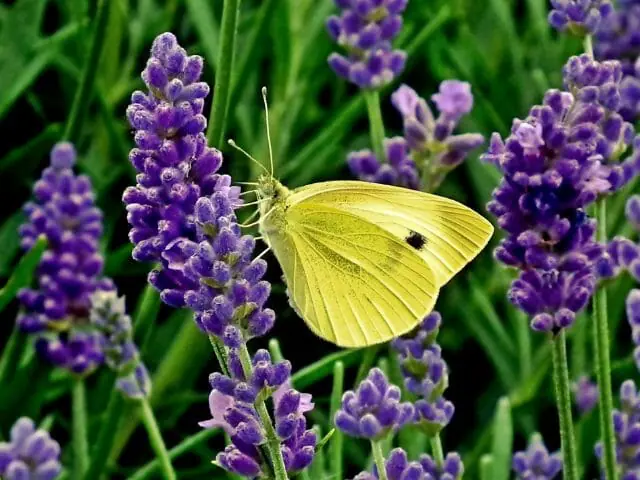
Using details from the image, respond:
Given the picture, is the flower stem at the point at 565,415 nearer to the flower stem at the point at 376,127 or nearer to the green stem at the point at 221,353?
the green stem at the point at 221,353

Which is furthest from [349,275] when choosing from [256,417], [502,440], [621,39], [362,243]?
[621,39]

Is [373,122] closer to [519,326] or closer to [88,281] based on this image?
[88,281]

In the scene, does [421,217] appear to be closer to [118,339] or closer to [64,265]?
[118,339]

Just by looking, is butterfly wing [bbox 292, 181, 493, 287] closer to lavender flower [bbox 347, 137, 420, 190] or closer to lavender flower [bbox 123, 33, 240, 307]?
lavender flower [bbox 347, 137, 420, 190]

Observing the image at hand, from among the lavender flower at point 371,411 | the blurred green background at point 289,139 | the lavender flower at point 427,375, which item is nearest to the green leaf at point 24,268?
the blurred green background at point 289,139

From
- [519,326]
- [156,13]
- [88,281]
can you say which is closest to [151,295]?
[88,281]

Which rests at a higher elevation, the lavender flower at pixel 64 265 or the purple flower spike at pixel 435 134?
the purple flower spike at pixel 435 134
